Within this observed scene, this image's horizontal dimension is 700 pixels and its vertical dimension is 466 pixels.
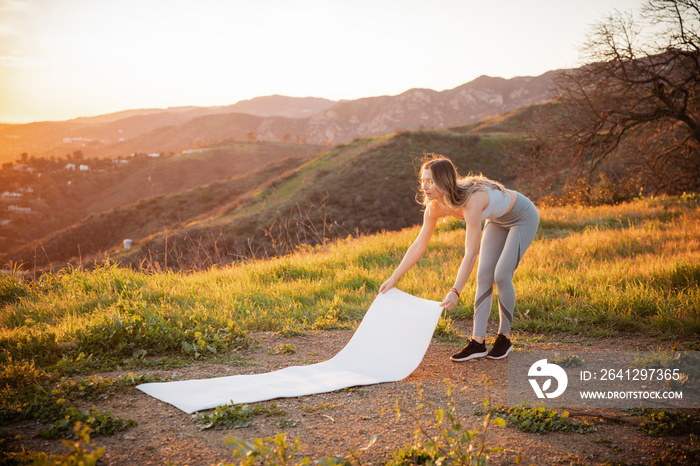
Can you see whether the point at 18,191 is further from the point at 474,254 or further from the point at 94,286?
the point at 474,254

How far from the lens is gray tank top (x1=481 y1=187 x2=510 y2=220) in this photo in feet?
13.1

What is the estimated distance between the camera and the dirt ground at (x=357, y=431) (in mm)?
2396

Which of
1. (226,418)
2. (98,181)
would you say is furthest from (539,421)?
(98,181)

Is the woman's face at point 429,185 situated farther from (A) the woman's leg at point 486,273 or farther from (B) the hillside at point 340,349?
(B) the hillside at point 340,349

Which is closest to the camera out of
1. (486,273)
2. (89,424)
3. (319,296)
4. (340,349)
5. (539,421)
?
(89,424)

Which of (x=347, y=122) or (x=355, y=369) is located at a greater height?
(x=347, y=122)

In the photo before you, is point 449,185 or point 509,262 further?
point 509,262

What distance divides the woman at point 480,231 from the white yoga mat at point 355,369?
29cm

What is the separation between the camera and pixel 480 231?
396 centimetres

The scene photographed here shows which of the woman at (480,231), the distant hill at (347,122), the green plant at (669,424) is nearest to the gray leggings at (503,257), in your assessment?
the woman at (480,231)

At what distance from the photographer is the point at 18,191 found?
6322 centimetres

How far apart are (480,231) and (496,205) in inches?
12.1

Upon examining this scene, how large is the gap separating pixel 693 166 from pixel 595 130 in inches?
161

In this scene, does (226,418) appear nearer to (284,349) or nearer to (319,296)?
(284,349)
